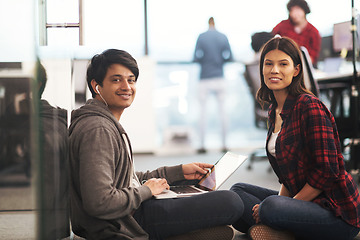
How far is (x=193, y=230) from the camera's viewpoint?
58.4 inches

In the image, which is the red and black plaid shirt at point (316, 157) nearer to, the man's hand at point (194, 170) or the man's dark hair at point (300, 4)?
the man's hand at point (194, 170)

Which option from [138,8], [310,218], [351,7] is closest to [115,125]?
[310,218]

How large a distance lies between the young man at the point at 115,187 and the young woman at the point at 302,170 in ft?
0.53

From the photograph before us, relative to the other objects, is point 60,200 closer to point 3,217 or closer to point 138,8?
point 3,217

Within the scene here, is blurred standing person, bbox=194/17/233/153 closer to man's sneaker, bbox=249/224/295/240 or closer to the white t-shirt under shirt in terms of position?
the white t-shirt under shirt

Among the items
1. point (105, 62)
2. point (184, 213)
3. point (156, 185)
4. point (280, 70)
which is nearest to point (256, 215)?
point (184, 213)

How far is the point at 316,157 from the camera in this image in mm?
1434

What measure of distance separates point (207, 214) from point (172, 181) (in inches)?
9.0

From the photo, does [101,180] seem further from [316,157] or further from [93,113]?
[316,157]

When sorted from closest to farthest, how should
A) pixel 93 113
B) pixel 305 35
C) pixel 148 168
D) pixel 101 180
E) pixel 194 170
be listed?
pixel 101 180 → pixel 93 113 → pixel 194 170 → pixel 305 35 → pixel 148 168

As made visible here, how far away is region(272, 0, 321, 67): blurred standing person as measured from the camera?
282cm

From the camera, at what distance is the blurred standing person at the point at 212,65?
4.30 meters

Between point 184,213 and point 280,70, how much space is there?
606 millimetres

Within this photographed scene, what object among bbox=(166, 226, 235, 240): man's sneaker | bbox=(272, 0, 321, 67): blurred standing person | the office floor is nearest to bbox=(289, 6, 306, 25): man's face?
bbox=(272, 0, 321, 67): blurred standing person
